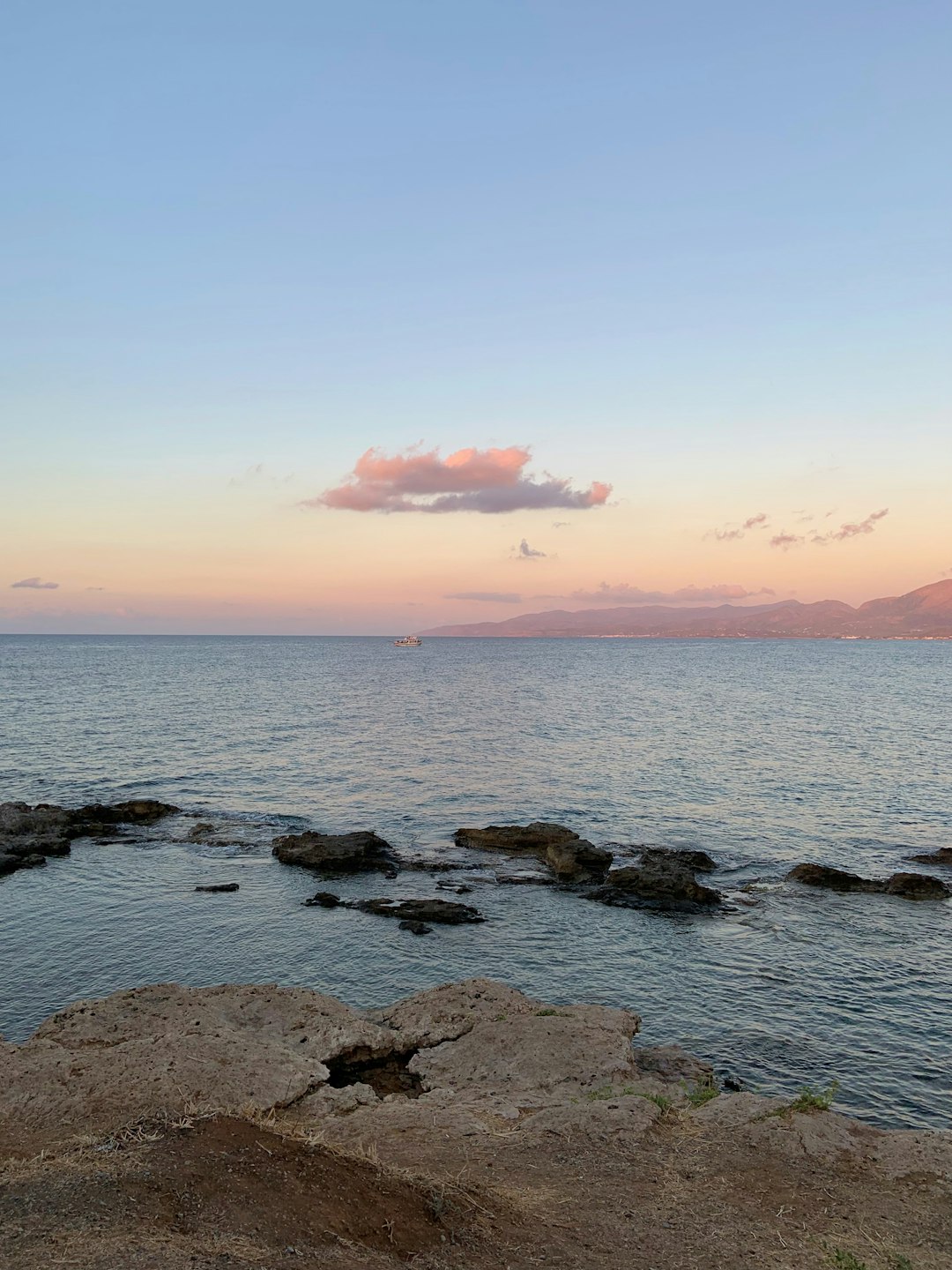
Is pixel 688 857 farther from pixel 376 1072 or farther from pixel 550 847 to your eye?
pixel 376 1072

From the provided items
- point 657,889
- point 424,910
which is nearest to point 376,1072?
point 424,910

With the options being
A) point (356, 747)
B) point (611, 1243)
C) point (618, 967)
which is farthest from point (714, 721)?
point (611, 1243)

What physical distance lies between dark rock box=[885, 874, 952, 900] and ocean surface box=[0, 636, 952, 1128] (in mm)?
758

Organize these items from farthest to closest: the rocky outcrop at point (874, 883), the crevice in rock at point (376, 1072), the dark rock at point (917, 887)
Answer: the rocky outcrop at point (874, 883)
the dark rock at point (917, 887)
the crevice in rock at point (376, 1072)

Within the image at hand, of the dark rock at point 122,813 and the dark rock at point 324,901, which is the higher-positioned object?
the dark rock at point 122,813

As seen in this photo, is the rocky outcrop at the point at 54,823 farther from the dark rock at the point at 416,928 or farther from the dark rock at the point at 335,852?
the dark rock at the point at 416,928

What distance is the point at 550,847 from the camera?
34625 millimetres

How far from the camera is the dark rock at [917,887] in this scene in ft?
99.6

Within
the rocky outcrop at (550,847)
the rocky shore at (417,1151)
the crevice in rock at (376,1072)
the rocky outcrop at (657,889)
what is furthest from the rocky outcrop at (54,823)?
the rocky outcrop at (657,889)

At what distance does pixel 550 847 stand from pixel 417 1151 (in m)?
22.1

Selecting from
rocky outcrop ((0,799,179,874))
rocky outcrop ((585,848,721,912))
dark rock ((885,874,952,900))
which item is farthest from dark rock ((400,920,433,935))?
dark rock ((885,874,952,900))

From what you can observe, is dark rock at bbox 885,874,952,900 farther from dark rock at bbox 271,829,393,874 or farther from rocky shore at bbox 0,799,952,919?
dark rock at bbox 271,829,393,874

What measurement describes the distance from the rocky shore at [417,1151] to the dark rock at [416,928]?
23.7 ft

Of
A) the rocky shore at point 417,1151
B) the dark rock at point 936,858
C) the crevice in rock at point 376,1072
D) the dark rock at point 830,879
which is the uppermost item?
the rocky shore at point 417,1151
